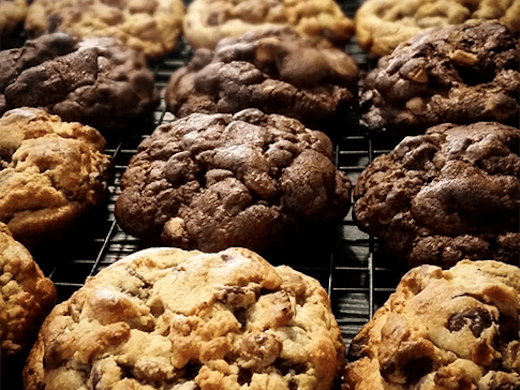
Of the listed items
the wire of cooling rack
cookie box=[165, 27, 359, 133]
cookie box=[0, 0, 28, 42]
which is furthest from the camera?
cookie box=[0, 0, 28, 42]

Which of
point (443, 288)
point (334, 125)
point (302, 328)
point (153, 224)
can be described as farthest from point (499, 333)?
point (334, 125)

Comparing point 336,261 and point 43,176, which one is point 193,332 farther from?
point 43,176

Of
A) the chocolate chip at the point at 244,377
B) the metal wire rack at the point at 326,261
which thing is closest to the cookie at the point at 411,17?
the metal wire rack at the point at 326,261

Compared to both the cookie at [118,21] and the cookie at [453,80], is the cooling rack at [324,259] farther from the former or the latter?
the cookie at [118,21]

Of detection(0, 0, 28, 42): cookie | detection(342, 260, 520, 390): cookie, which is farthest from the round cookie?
detection(0, 0, 28, 42): cookie

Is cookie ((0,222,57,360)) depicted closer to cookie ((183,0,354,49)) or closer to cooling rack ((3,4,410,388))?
cooling rack ((3,4,410,388))

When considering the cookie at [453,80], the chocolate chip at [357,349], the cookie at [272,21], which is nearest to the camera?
the chocolate chip at [357,349]

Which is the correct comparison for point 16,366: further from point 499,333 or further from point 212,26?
point 212,26

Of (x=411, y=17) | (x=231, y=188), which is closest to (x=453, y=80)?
(x=411, y=17)
